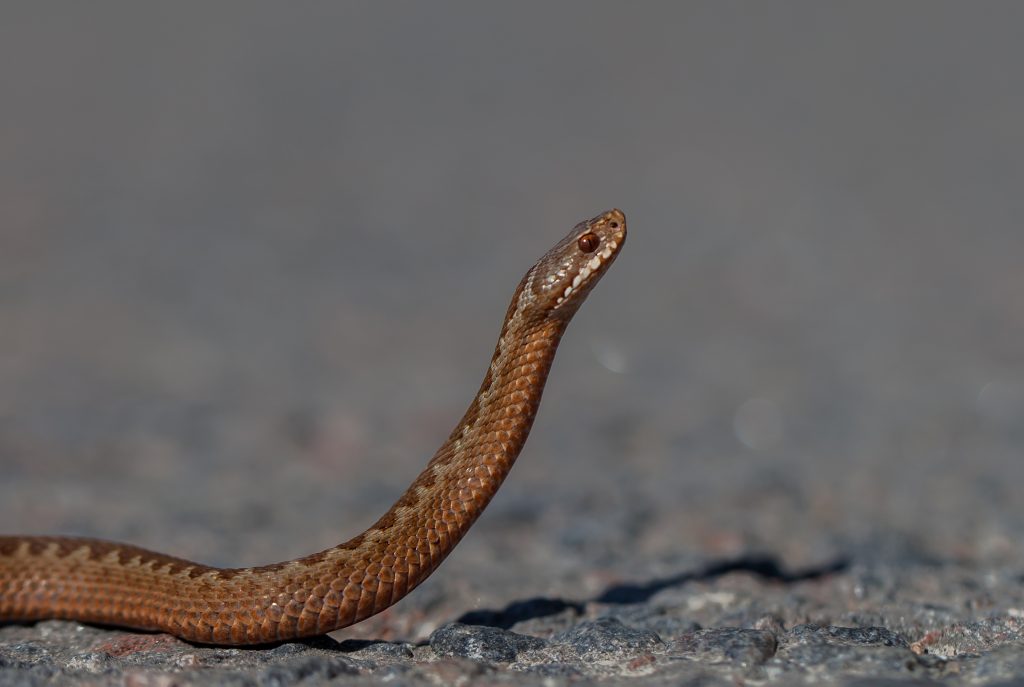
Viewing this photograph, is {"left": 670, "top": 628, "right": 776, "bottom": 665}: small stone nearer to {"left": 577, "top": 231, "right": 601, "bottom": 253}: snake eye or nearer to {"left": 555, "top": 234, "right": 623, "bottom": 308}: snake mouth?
{"left": 555, "top": 234, "right": 623, "bottom": 308}: snake mouth

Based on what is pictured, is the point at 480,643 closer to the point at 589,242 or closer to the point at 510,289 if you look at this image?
the point at 589,242

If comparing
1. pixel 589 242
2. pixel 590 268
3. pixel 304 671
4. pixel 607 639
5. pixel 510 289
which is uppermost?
pixel 510 289

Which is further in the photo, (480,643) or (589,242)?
(589,242)

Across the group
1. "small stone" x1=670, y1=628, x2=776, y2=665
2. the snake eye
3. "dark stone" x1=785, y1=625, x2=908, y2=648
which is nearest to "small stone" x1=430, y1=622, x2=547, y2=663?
"small stone" x1=670, y1=628, x2=776, y2=665

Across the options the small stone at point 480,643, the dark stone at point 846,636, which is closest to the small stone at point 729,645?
the dark stone at point 846,636

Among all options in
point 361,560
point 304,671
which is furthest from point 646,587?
point 304,671

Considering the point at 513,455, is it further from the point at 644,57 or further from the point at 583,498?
the point at 644,57

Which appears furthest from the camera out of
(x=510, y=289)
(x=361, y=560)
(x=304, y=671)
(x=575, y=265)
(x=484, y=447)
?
(x=510, y=289)

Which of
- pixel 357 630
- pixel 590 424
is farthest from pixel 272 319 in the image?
pixel 357 630
